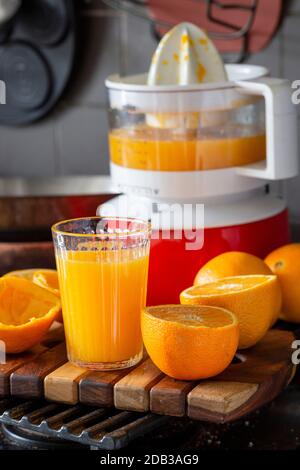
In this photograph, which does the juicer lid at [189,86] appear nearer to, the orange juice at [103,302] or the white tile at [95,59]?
the orange juice at [103,302]

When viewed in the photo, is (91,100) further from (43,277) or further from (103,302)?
(103,302)

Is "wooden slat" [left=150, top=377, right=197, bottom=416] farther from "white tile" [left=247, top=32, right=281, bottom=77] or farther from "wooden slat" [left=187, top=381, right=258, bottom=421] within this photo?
"white tile" [left=247, top=32, right=281, bottom=77]

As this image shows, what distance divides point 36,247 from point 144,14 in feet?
1.56

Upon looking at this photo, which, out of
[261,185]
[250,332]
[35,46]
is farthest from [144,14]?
[250,332]

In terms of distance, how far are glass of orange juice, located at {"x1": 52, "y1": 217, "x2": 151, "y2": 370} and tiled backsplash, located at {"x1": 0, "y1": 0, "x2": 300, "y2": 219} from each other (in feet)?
1.88

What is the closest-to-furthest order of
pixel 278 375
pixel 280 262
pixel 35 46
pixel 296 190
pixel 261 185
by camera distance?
1. pixel 278 375
2. pixel 280 262
3. pixel 261 185
4. pixel 296 190
5. pixel 35 46

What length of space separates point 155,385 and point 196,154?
0.31m

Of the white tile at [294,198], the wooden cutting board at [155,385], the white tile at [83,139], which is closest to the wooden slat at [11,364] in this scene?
the wooden cutting board at [155,385]

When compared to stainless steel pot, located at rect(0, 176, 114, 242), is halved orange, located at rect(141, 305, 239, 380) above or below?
below

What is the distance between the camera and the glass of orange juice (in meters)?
0.80

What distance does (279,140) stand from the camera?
962mm

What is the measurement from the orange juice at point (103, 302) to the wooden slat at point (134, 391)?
0.04 m

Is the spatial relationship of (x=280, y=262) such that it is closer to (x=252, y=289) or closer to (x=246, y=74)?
(x=252, y=289)

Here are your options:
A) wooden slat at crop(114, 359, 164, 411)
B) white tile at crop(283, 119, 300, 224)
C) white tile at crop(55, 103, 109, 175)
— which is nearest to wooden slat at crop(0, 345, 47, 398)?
wooden slat at crop(114, 359, 164, 411)
